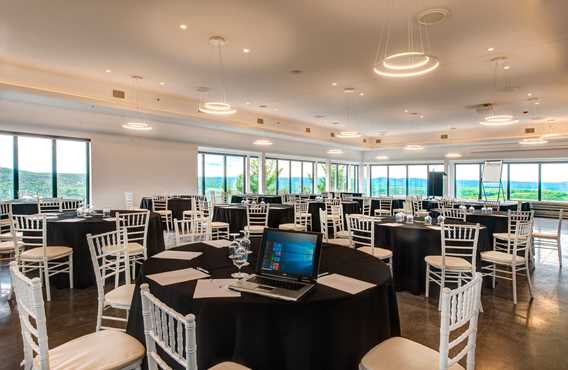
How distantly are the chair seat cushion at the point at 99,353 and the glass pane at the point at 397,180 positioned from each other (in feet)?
59.4

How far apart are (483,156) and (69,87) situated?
16.0 metres

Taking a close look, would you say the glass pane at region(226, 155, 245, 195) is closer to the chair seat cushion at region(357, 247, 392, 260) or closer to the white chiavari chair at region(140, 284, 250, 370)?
the chair seat cushion at region(357, 247, 392, 260)

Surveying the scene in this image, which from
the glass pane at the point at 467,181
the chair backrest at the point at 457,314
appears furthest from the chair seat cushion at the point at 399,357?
the glass pane at the point at 467,181

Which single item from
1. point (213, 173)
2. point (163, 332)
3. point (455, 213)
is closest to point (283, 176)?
point (213, 173)

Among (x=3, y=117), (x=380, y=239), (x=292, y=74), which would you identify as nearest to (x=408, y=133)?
(x=292, y=74)

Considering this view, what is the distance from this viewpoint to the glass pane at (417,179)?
17594 mm

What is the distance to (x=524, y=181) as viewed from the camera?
15.3 m

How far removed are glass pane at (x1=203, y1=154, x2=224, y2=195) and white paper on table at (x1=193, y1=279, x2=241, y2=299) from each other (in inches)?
417

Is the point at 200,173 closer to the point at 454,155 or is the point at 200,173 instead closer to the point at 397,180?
the point at 397,180

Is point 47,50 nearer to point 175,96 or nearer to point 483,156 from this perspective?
point 175,96

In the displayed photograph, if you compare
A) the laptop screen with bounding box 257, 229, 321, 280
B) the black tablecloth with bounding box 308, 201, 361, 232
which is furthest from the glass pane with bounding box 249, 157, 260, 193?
the laptop screen with bounding box 257, 229, 321, 280

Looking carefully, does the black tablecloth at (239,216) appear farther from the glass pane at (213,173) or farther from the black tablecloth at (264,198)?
the glass pane at (213,173)

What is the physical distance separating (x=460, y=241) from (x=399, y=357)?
2776 millimetres

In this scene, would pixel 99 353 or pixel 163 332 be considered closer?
pixel 163 332
